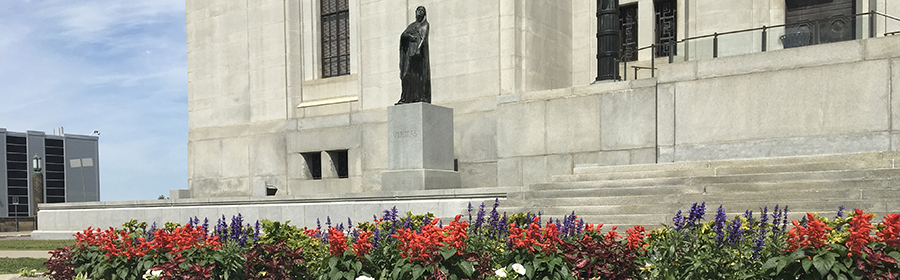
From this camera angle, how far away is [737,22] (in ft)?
65.8

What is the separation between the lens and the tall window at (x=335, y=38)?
26.4 metres

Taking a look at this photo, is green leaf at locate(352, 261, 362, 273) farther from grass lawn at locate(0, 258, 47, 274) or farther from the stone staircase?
grass lawn at locate(0, 258, 47, 274)

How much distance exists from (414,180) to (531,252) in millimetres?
11193

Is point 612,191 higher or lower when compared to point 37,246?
higher

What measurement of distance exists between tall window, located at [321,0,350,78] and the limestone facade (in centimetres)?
31

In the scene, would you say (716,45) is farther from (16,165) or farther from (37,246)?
(16,165)

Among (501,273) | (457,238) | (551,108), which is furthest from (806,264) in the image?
(551,108)

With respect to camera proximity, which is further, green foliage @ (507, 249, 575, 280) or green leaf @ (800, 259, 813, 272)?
green foliage @ (507, 249, 575, 280)

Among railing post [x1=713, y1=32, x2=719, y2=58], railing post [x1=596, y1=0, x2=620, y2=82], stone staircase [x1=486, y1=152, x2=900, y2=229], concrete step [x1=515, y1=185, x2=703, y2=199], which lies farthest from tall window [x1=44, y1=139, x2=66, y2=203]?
stone staircase [x1=486, y1=152, x2=900, y2=229]

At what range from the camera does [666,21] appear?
884 inches

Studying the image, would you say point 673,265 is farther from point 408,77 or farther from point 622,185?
point 408,77

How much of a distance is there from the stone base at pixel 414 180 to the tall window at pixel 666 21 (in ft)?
27.1

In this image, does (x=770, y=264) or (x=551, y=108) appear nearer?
(x=770, y=264)

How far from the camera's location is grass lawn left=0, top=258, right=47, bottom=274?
37.7ft
